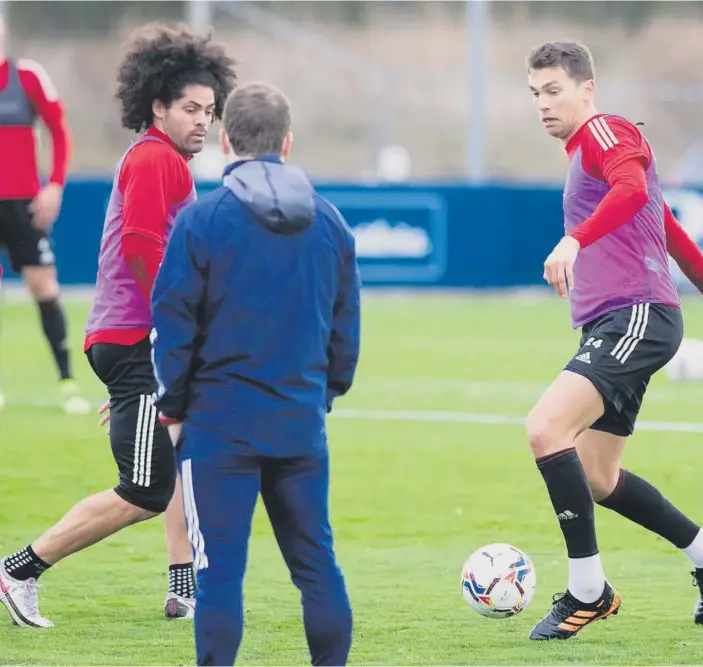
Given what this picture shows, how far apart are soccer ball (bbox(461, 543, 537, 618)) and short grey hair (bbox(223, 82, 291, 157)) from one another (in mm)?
2061

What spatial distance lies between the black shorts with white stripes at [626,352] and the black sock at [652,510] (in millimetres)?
A: 291

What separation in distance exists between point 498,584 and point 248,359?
6.10 feet

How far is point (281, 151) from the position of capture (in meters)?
4.48

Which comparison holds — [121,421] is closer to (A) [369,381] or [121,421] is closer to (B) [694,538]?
(B) [694,538]

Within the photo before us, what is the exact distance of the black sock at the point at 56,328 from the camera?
34.9 ft

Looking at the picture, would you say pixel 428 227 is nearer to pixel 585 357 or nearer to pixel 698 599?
pixel 698 599

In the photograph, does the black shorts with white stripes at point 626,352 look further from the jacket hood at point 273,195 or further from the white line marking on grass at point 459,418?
the white line marking on grass at point 459,418

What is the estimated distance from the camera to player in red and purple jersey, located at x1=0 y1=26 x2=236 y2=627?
552cm

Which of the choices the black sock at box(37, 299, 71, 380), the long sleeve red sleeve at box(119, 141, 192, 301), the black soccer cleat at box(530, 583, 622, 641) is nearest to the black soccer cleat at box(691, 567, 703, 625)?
the black soccer cleat at box(530, 583, 622, 641)

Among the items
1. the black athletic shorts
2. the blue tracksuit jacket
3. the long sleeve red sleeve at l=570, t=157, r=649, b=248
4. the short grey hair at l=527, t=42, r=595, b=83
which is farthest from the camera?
the black athletic shorts

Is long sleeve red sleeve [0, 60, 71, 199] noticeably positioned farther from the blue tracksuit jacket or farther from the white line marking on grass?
the blue tracksuit jacket

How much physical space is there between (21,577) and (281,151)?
2.18 m

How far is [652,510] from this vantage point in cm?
594

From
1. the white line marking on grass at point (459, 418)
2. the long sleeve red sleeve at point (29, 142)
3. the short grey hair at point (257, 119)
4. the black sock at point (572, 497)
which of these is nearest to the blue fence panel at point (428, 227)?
the white line marking on grass at point (459, 418)
